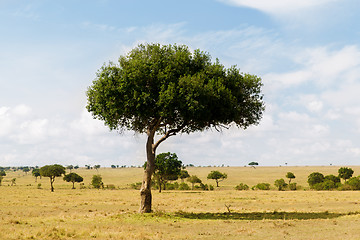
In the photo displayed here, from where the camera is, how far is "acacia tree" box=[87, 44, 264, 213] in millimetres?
31125

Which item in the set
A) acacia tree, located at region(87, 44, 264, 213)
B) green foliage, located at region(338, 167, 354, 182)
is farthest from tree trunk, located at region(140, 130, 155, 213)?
green foliage, located at region(338, 167, 354, 182)

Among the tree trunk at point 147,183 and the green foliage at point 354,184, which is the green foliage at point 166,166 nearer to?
the green foliage at point 354,184

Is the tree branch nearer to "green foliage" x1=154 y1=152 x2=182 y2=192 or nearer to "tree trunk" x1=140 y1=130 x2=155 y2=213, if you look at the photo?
"tree trunk" x1=140 y1=130 x2=155 y2=213

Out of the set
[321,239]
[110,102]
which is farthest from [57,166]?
[321,239]

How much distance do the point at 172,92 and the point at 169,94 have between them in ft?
1.00

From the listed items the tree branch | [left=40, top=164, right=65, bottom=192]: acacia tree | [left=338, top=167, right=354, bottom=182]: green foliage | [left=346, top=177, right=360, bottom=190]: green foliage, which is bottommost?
[left=346, top=177, right=360, bottom=190]: green foliage

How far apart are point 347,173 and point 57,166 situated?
8778 centimetres

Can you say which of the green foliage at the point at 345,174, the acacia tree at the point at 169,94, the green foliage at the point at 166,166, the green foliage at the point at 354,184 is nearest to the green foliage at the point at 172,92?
the acacia tree at the point at 169,94

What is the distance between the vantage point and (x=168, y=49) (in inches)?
1341

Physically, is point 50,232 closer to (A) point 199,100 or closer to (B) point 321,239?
(A) point 199,100

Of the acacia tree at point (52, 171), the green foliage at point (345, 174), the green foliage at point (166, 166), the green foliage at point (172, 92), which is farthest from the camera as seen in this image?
the green foliage at point (345, 174)

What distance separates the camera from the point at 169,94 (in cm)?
3081

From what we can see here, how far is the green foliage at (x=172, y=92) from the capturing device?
3108 cm

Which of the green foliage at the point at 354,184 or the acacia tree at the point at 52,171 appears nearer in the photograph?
the green foliage at the point at 354,184
